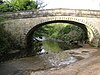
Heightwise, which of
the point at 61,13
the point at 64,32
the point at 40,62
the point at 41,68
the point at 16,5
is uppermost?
the point at 16,5

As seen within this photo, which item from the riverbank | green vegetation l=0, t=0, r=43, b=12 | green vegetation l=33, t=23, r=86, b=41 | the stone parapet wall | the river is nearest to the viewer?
the riverbank

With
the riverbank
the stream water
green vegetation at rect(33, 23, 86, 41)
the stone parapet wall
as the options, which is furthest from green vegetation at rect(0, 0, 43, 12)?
the riverbank

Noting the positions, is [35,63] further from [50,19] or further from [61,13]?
[61,13]

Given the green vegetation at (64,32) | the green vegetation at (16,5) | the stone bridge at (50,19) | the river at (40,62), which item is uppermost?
the green vegetation at (16,5)

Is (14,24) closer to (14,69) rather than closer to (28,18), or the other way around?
(28,18)

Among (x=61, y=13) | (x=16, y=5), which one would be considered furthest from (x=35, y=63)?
(x=16, y=5)

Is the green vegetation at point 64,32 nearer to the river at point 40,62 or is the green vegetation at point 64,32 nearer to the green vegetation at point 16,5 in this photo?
the green vegetation at point 16,5

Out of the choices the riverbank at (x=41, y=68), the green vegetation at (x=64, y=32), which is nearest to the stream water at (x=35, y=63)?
the riverbank at (x=41, y=68)

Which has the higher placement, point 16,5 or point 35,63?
point 16,5

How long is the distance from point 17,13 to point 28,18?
1380mm

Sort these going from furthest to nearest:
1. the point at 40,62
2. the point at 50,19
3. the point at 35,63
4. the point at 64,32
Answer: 1. the point at 64,32
2. the point at 50,19
3. the point at 40,62
4. the point at 35,63

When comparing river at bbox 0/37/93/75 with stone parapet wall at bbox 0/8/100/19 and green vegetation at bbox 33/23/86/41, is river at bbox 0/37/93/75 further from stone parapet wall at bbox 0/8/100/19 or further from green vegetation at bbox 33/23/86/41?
green vegetation at bbox 33/23/86/41

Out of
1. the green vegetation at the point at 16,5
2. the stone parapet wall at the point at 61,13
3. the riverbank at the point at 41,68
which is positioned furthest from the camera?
the green vegetation at the point at 16,5

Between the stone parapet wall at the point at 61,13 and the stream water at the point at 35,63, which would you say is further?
the stone parapet wall at the point at 61,13
